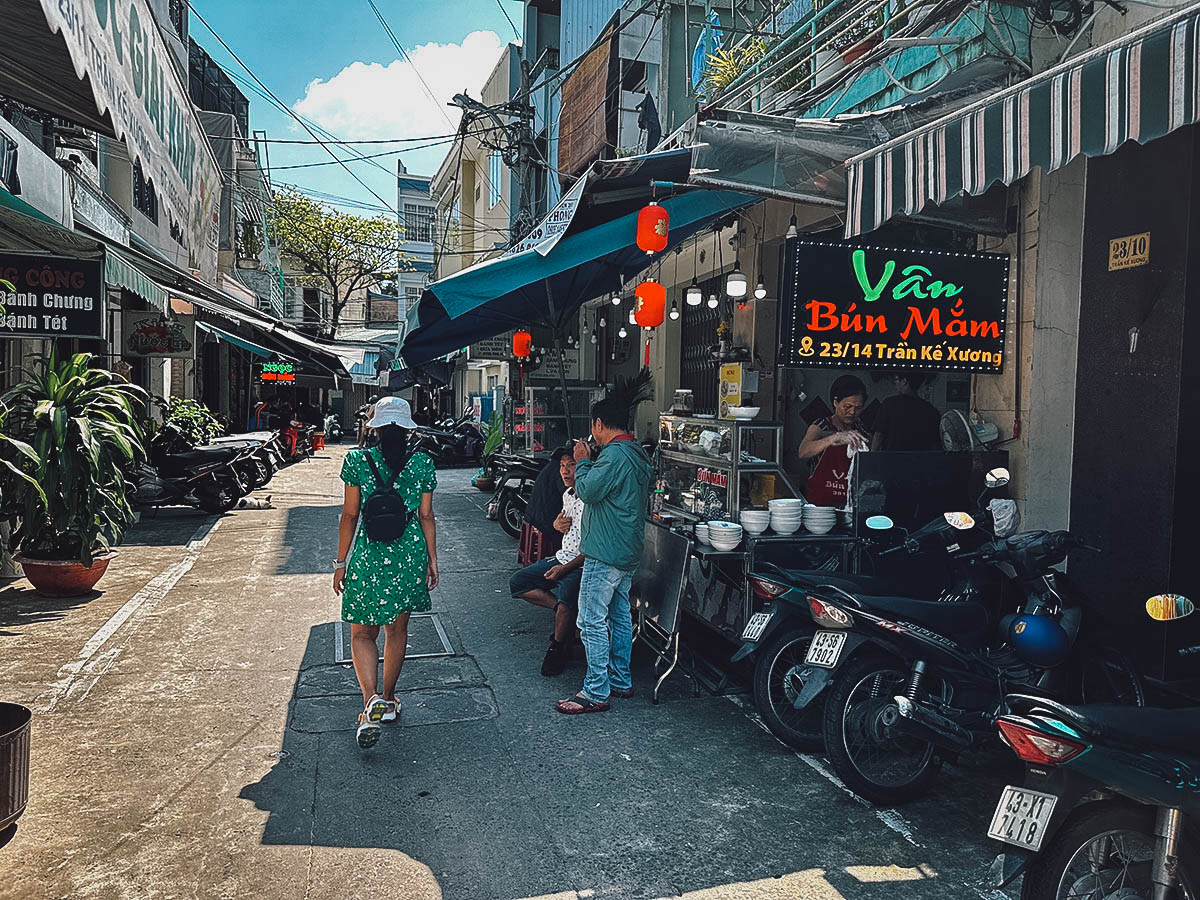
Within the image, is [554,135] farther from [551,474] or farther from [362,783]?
[362,783]

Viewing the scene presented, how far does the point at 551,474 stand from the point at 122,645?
3312mm

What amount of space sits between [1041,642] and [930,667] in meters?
0.59

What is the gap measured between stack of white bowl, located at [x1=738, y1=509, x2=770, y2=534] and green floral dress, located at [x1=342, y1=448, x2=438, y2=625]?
2024 mm

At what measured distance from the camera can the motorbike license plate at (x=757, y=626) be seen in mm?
4672

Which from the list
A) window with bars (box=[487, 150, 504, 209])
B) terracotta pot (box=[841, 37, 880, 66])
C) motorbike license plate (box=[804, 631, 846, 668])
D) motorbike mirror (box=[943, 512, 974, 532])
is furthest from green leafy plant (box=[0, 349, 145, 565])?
window with bars (box=[487, 150, 504, 209])

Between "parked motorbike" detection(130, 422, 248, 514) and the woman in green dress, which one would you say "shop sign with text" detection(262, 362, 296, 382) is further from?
the woman in green dress

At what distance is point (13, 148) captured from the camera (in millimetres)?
3977

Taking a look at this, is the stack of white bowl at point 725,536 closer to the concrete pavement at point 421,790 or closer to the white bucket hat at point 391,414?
the concrete pavement at point 421,790

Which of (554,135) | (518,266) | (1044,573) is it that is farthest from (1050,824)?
(554,135)

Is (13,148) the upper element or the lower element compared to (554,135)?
lower

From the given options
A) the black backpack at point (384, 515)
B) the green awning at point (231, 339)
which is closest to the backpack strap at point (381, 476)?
the black backpack at point (384, 515)

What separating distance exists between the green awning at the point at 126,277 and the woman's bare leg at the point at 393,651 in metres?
3.99

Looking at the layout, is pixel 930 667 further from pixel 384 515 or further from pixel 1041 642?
pixel 384 515

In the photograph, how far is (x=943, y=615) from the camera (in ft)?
14.0
